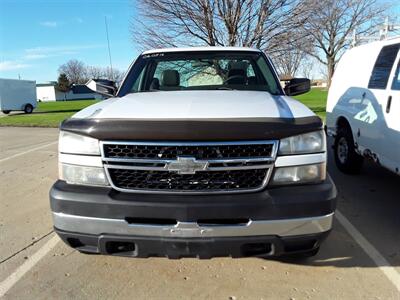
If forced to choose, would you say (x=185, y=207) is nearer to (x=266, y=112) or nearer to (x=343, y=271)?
(x=266, y=112)

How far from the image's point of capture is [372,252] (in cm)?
361

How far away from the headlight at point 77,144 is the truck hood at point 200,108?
8.0 inches

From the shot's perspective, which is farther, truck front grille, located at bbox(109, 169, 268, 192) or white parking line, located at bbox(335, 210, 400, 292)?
white parking line, located at bbox(335, 210, 400, 292)

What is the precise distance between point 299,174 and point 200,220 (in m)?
0.73

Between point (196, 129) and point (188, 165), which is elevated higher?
point (196, 129)

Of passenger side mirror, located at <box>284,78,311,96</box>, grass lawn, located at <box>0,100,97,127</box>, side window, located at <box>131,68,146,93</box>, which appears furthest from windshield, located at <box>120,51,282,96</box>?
grass lawn, located at <box>0,100,97,127</box>

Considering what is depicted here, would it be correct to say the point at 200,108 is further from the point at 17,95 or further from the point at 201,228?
the point at 17,95

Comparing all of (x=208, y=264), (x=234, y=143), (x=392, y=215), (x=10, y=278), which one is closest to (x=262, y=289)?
(x=208, y=264)

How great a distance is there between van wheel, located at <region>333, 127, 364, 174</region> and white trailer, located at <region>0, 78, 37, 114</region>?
30837 millimetres

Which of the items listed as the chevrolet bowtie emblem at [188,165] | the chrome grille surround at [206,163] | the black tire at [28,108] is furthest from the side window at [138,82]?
the black tire at [28,108]

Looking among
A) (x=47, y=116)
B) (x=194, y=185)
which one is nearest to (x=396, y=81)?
(x=194, y=185)

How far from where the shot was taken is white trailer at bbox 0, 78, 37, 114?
32000 mm

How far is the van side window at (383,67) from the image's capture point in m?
4.97

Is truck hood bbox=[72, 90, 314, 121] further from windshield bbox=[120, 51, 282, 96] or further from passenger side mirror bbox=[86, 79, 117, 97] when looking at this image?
passenger side mirror bbox=[86, 79, 117, 97]
